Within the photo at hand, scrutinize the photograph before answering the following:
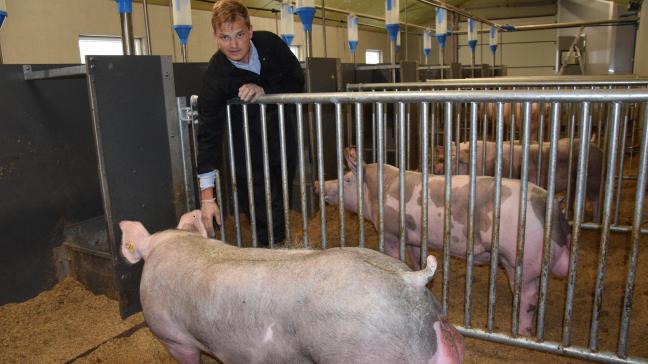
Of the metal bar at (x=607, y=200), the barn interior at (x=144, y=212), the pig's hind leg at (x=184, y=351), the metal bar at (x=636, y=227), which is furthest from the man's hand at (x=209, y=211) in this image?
the metal bar at (x=636, y=227)

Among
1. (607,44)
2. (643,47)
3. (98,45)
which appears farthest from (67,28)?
(607,44)

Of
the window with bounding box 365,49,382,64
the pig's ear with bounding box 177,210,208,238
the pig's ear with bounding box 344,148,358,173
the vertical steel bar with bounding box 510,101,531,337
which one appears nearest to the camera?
the vertical steel bar with bounding box 510,101,531,337

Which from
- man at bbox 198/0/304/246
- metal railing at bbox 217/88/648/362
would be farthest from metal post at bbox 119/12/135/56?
metal railing at bbox 217/88/648/362

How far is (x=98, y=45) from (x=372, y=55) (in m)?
10.7

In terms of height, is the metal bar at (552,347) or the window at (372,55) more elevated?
the window at (372,55)

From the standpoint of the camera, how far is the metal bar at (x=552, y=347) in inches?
86.0

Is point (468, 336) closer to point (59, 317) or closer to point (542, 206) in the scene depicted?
point (542, 206)

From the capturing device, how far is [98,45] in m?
9.20

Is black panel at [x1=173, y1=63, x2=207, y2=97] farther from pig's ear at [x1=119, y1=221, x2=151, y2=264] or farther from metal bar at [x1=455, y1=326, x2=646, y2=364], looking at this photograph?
metal bar at [x1=455, y1=326, x2=646, y2=364]

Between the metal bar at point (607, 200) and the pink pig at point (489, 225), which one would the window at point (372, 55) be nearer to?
the pink pig at point (489, 225)

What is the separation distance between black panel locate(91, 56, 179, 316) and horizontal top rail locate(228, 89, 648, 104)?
74 centimetres

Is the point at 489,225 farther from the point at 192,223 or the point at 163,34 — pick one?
the point at 163,34

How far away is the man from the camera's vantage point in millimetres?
2785

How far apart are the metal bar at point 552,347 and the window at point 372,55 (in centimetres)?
1560
